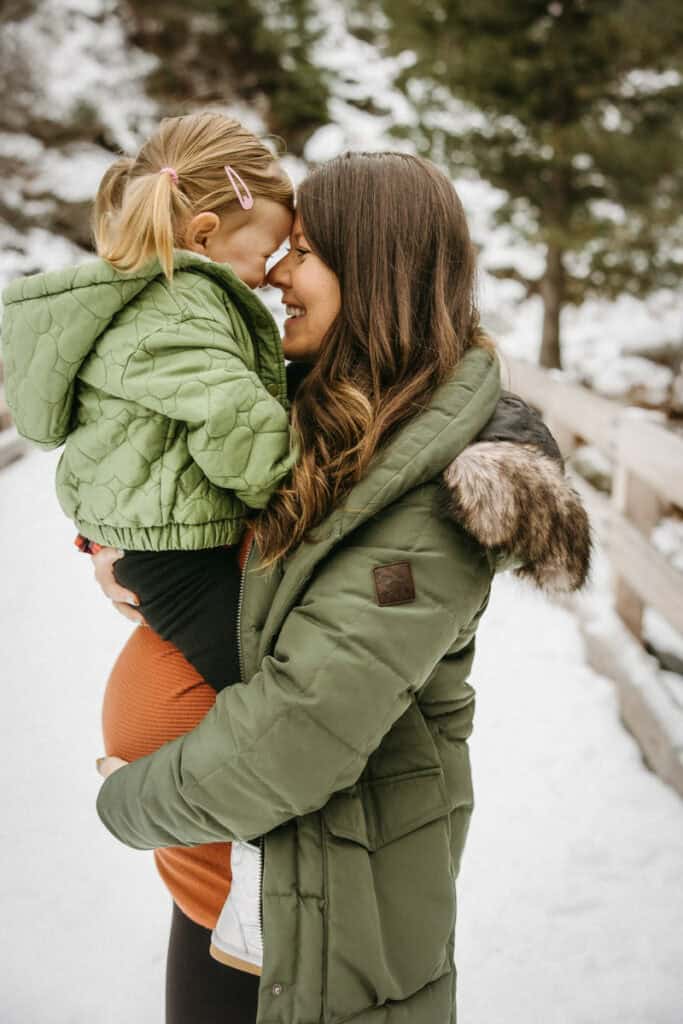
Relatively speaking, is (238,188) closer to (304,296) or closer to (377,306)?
(304,296)

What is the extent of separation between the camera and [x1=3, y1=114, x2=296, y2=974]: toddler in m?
1.20

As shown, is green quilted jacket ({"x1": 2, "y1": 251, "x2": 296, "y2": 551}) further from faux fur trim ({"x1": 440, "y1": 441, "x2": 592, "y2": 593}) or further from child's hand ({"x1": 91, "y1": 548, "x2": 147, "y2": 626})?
faux fur trim ({"x1": 440, "y1": 441, "x2": 592, "y2": 593})

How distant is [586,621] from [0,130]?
13.0 metres

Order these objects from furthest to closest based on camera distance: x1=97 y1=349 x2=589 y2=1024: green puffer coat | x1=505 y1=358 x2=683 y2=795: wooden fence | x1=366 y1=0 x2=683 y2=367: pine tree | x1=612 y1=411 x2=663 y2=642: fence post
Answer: x1=366 y1=0 x2=683 y2=367: pine tree → x1=612 y1=411 x2=663 y2=642: fence post → x1=505 y1=358 x2=683 y2=795: wooden fence → x1=97 y1=349 x2=589 y2=1024: green puffer coat

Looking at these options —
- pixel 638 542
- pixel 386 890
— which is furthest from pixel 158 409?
pixel 638 542

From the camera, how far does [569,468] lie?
5707mm

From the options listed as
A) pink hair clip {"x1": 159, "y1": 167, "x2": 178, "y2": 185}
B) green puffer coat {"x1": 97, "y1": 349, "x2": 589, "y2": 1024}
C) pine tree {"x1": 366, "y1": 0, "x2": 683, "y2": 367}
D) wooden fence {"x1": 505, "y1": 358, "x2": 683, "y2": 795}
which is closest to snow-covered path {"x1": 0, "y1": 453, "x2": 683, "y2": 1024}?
wooden fence {"x1": 505, "y1": 358, "x2": 683, "y2": 795}

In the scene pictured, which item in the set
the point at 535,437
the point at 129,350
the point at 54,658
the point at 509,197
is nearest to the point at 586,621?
the point at 54,658

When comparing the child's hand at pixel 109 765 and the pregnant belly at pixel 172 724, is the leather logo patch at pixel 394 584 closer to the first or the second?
the pregnant belly at pixel 172 724

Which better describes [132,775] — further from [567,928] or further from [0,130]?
[0,130]

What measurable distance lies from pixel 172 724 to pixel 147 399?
53 cm

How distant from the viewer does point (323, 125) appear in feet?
45.9

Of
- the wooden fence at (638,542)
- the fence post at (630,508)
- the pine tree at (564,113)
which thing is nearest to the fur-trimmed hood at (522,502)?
the wooden fence at (638,542)

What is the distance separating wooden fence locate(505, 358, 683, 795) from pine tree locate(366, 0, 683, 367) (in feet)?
16.9
